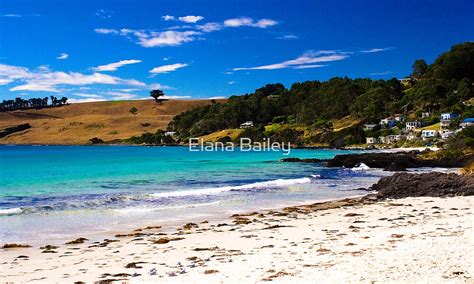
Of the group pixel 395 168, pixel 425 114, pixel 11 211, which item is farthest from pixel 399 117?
pixel 11 211

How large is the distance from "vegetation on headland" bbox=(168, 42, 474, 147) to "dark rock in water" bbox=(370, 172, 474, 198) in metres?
82.4

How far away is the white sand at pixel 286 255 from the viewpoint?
29.1 ft

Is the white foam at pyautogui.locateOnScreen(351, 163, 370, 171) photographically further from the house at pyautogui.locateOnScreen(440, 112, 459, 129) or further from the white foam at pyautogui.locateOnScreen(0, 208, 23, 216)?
the house at pyautogui.locateOnScreen(440, 112, 459, 129)

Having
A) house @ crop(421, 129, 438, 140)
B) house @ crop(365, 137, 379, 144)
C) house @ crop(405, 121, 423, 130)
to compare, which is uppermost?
house @ crop(405, 121, 423, 130)

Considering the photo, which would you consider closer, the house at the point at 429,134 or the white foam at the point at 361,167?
the white foam at the point at 361,167

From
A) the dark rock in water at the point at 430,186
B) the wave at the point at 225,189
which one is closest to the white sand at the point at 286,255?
the dark rock in water at the point at 430,186

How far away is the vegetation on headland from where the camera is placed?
391 feet

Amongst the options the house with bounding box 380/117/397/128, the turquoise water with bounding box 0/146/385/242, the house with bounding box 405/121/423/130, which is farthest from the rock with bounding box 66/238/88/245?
the house with bounding box 380/117/397/128

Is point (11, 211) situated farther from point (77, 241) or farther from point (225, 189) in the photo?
point (225, 189)

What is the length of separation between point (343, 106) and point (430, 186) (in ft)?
413

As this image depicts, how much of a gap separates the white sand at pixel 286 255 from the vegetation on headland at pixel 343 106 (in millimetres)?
95660

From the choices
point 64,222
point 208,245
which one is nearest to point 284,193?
point 64,222

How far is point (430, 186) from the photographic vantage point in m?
24.1

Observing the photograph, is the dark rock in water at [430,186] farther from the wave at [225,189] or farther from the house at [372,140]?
the house at [372,140]
